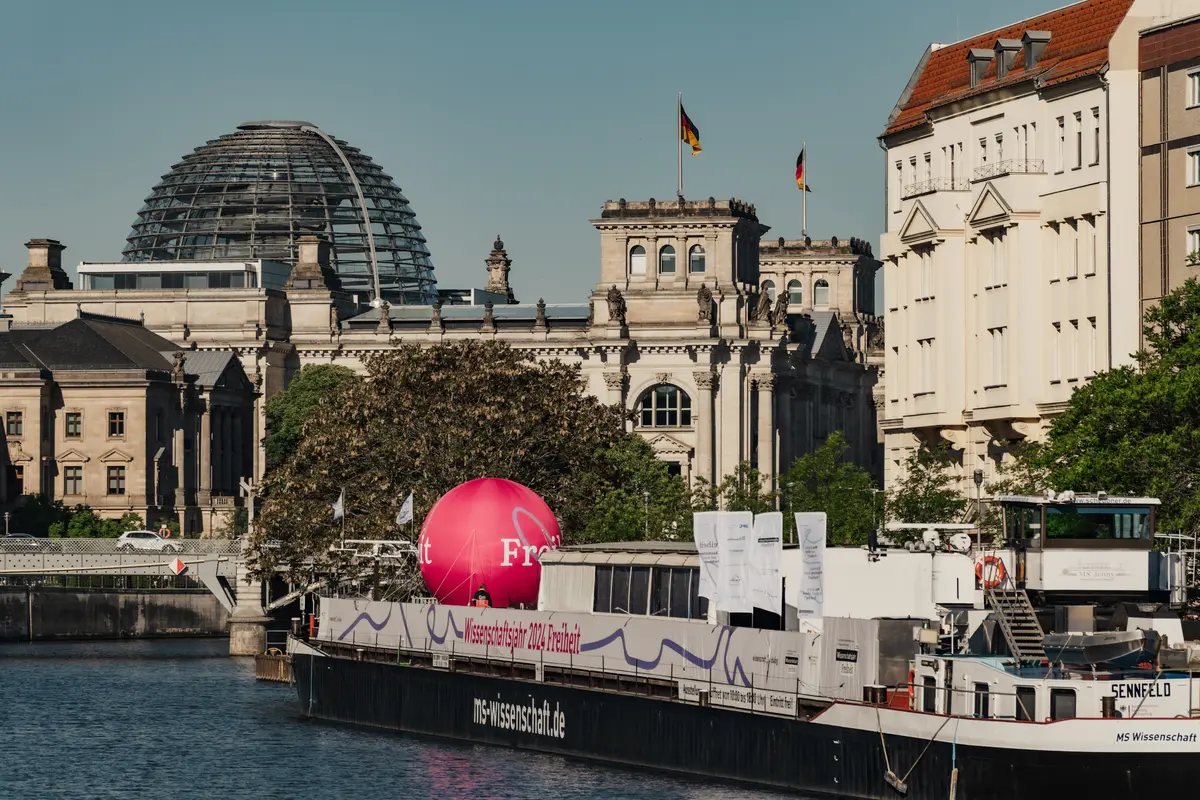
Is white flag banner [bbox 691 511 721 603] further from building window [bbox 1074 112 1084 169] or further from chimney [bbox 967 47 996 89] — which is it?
chimney [bbox 967 47 996 89]

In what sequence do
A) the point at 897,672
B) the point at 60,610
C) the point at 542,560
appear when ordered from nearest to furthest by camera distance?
the point at 897,672
the point at 542,560
the point at 60,610

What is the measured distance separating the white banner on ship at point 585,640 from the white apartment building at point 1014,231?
99.2 ft

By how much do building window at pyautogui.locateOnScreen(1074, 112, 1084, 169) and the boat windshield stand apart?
45653 mm

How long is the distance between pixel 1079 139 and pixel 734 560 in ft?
154

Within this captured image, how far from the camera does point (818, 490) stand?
129750 millimetres

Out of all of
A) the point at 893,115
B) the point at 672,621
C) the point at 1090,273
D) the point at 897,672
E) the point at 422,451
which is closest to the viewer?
the point at 897,672

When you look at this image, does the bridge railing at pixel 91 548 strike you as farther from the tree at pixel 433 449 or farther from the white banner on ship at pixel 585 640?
the white banner on ship at pixel 585 640

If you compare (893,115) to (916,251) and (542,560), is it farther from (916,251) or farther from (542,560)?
(542,560)

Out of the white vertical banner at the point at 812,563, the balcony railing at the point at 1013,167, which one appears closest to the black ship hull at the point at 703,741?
the white vertical banner at the point at 812,563

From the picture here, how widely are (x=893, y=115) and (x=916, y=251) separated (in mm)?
9388

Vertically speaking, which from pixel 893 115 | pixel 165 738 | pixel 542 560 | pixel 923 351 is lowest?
pixel 165 738

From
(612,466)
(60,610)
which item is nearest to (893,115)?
(612,466)

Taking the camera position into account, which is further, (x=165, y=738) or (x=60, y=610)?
(x=60, y=610)

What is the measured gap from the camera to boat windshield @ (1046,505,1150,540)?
67188mm
